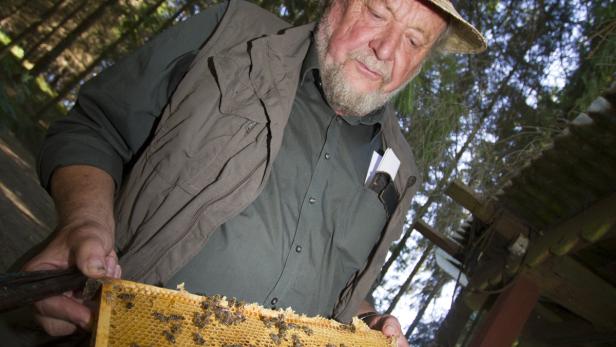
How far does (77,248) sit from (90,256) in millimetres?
69

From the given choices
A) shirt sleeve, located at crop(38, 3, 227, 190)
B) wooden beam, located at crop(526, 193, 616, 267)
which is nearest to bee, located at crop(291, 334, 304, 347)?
shirt sleeve, located at crop(38, 3, 227, 190)

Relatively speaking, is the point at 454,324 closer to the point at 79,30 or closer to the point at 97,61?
the point at 79,30

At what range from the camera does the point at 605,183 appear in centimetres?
423

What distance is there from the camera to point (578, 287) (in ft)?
17.3

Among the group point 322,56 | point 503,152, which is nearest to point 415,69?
point 322,56

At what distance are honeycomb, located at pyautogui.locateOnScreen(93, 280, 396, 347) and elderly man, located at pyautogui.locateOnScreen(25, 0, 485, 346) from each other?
0.13 metres

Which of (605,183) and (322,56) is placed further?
(605,183)

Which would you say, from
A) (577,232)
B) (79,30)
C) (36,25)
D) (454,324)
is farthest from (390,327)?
(36,25)

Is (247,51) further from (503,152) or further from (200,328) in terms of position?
(503,152)

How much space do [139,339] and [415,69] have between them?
89.4 inches

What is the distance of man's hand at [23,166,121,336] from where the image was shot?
156cm

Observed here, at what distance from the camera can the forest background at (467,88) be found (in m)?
8.49

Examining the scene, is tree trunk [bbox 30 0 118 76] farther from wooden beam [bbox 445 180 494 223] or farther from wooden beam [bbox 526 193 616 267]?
wooden beam [bbox 526 193 616 267]

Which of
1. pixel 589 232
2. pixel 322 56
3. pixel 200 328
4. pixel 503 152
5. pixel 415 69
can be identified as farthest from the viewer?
pixel 503 152
